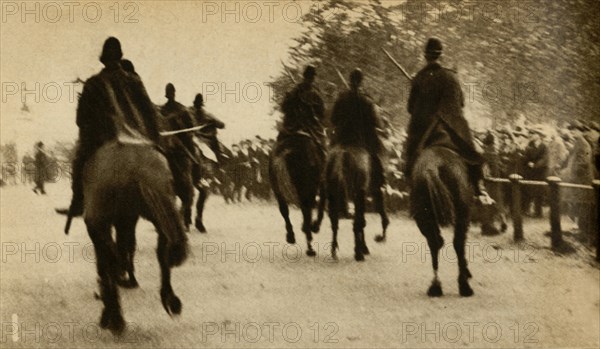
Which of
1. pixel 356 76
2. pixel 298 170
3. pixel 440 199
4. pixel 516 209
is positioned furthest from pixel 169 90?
pixel 516 209

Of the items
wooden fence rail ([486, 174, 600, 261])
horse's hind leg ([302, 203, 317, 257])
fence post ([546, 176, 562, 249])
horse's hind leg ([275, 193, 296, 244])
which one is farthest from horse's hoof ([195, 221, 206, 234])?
fence post ([546, 176, 562, 249])

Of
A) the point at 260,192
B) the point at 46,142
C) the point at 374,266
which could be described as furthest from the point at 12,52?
the point at 374,266

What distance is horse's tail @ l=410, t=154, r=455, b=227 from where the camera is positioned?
17.5ft

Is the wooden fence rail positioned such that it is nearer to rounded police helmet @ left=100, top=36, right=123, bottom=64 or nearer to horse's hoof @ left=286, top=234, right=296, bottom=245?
horse's hoof @ left=286, top=234, right=296, bottom=245

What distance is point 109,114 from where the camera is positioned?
5082 millimetres

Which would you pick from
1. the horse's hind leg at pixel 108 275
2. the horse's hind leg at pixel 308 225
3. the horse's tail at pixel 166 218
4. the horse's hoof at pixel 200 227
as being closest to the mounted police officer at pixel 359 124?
the horse's hind leg at pixel 308 225

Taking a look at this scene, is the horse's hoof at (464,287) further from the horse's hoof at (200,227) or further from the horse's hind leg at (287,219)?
the horse's hoof at (200,227)

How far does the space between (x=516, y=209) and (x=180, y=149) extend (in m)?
2.49

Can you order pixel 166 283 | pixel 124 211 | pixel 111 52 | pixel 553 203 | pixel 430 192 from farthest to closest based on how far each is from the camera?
pixel 553 203 → pixel 430 192 → pixel 111 52 → pixel 166 283 → pixel 124 211

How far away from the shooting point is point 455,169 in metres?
5.34

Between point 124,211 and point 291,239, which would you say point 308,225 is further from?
point 124,211

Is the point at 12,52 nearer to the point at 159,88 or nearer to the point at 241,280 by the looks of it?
the point at 159,88

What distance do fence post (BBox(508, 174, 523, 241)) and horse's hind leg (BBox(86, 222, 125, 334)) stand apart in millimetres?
2858

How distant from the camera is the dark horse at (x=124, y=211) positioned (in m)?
4.98
